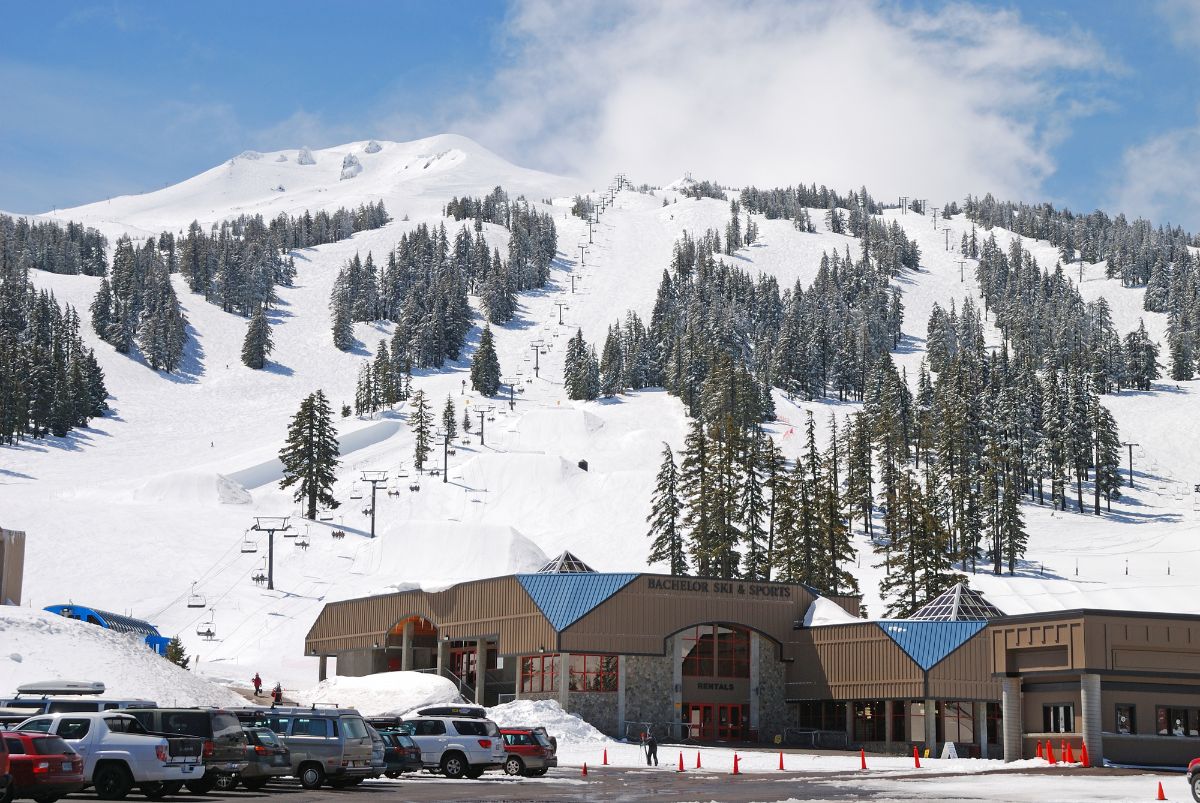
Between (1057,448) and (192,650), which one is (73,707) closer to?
(192,650)

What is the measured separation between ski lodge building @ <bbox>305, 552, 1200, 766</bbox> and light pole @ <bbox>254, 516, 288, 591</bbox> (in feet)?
64.7

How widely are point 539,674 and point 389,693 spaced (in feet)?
23.1

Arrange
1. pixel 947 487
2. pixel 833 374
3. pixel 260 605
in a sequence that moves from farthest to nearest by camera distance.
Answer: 1. pixel 833 374
2. pixel 947 487
3. pixel 260 605

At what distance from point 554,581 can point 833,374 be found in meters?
128

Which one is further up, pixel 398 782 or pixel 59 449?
pixel 59 449

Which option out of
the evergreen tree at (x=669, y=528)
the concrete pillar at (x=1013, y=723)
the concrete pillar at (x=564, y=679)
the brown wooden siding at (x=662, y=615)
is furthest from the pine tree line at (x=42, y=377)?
the concrete pillar at (x=1013, y=723)

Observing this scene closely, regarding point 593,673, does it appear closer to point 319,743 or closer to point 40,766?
point 319,743

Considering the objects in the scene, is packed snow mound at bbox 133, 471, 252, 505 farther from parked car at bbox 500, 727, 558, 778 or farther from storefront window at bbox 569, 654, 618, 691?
parked car at bbox 500, 727, 558, 778

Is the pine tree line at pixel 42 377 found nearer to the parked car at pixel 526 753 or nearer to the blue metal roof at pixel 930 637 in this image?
the blue metal roof at pixel 930 637

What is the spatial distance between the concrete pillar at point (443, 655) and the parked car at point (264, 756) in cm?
3594

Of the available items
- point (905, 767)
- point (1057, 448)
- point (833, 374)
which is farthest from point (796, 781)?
point (833, 374)

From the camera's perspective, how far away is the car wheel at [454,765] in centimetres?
3731

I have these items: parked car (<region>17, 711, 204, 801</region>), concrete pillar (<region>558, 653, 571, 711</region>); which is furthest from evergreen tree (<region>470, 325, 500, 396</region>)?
parked car (<region>17, 711, 204, 801</region>)

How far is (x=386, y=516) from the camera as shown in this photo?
4387 inches
